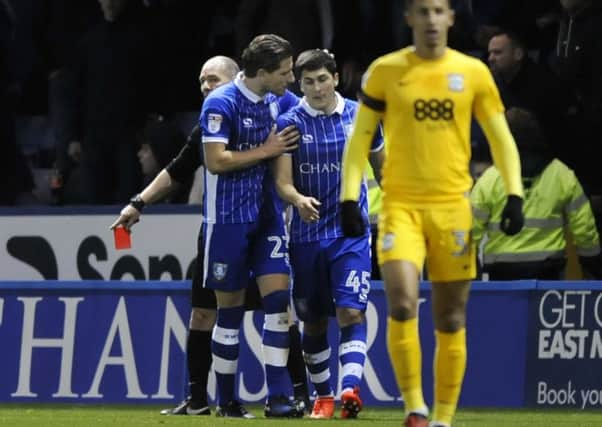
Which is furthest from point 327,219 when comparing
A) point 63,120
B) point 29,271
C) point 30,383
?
point 63,120

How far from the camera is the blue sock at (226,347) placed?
1281cm

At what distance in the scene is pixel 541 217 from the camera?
15.0m

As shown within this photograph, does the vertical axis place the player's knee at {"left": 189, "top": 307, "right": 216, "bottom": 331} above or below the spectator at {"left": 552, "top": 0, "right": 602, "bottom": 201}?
below

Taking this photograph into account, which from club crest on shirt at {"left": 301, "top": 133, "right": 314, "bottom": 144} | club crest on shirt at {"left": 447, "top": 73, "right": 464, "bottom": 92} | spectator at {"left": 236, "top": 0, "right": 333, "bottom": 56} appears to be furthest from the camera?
spectator at {"left": 236, "top": 0, "right": 333, "bottom": 56}

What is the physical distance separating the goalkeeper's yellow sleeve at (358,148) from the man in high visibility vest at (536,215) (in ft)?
16.0

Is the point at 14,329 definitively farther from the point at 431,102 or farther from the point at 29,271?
the point at 431,102

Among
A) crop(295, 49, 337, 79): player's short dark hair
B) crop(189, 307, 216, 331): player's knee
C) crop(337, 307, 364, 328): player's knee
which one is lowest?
crop(189, 307, 216, 331): player's knee

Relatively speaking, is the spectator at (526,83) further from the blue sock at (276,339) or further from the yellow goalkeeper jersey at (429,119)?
the yellow goalkeeper jersey at (429,119)

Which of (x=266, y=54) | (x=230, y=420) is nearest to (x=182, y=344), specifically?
(x=230, y=420)

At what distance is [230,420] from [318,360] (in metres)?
0.81

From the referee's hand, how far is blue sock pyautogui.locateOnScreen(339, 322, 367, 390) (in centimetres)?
236

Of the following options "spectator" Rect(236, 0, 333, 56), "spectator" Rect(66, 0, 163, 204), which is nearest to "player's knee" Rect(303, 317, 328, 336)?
"spectator" Rect(236, 0, 333, 56)

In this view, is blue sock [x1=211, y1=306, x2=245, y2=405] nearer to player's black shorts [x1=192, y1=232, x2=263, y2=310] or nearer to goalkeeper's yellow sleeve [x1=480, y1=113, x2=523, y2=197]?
player's black shorts [x1=192, y1=232, x2=263, y2=310]

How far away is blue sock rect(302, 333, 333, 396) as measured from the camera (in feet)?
42.2
